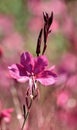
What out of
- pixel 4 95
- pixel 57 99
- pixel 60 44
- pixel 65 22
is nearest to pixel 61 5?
pixel 65 22

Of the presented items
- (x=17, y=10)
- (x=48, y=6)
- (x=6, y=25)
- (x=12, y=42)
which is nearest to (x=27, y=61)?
(x=12, y=42)

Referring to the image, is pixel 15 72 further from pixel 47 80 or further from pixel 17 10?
pixel 17 10

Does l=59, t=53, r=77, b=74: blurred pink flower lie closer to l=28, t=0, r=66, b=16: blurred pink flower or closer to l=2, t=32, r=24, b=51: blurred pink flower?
l=2, t=32, r=24, b=51: blurred pink flower

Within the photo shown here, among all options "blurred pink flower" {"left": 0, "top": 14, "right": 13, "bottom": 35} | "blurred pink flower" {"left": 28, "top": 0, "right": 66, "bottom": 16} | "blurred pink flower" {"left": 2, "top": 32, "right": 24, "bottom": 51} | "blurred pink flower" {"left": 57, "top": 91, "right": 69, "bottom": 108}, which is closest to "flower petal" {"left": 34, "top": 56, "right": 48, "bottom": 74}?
"blurred pink flower" {"left": 57, "top": 91, "right": 69, "bottom": 108}

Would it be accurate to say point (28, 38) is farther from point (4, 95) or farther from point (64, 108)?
point (64, 108)

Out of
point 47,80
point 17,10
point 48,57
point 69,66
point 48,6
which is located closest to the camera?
point 47,80

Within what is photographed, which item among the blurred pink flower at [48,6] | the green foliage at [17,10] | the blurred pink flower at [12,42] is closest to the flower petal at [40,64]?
the blurred pink flower at [12,42]

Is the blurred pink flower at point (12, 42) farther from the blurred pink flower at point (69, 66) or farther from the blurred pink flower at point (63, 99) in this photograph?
the blurred pink flower at point (63, 99)
